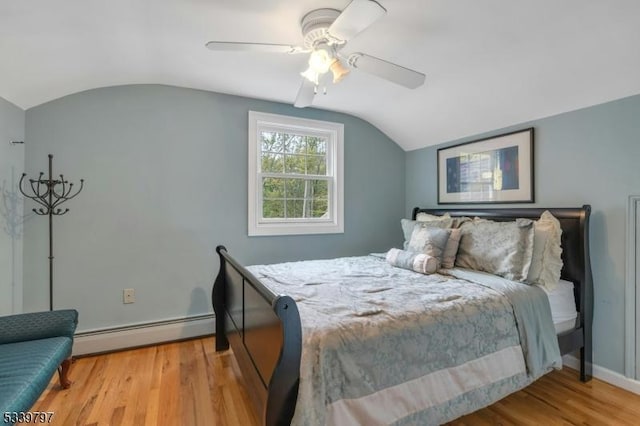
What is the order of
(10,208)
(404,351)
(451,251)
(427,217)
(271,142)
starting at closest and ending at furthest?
(404,351) → (10,208) → (451,251) → (427,217) → (271,142)

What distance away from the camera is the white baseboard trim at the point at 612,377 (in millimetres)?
2088

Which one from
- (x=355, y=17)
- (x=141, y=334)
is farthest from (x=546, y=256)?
(x=141, y=334)

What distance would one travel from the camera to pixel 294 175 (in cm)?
345

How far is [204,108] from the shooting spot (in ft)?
9.80

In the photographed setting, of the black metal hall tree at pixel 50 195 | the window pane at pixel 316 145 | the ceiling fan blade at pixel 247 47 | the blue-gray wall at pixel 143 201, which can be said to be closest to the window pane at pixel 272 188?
the blue-gray wall at pixel 143 201

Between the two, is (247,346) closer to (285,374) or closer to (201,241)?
(285,374)

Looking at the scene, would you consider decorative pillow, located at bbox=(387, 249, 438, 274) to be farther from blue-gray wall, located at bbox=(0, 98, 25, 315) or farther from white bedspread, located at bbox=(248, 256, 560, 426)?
blue-gray wall, located at bbox=(0, 98, 25, 315)

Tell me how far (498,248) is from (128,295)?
310cm

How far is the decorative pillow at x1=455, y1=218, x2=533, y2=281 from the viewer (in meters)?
2.14

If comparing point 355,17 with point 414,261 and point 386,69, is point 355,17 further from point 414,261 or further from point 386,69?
point 414,261

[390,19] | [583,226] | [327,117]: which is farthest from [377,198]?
[390,19]

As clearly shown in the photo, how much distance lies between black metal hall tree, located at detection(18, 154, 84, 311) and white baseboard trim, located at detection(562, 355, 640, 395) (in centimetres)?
414

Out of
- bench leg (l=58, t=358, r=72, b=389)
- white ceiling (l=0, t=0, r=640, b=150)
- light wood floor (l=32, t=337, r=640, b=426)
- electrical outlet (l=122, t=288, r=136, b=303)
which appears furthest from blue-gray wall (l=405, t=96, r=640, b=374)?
bench leg (l=58, t=358, r=72, b=389)

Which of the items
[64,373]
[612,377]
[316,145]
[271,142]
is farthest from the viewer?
[316,145]
